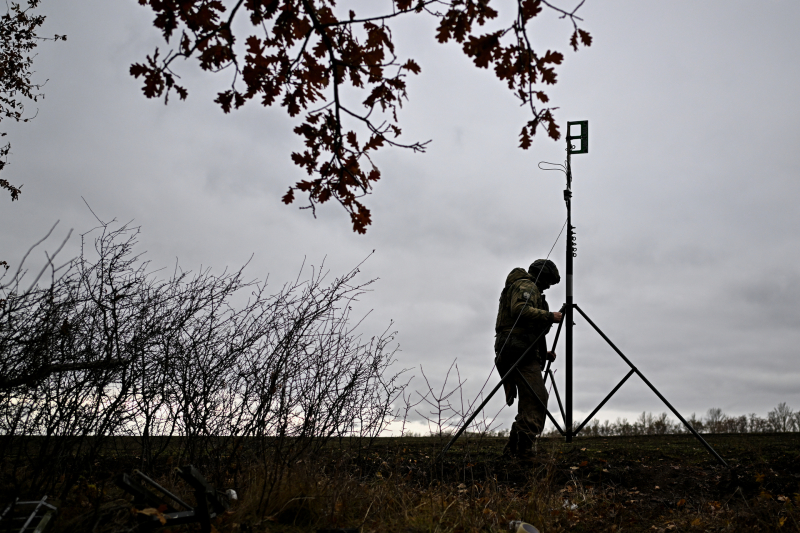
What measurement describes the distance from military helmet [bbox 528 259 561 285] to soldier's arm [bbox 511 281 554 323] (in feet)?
1.39

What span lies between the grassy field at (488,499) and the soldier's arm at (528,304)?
1.69m

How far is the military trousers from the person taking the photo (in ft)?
23.5

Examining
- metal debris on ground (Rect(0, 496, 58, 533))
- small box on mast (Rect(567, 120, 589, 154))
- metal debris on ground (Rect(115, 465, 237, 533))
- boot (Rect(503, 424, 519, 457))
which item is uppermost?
small box on mast (Rect(567, 120, 589, 154))

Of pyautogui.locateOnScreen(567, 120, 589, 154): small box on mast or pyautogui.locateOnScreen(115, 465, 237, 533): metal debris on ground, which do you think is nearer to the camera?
pyautogui.locateOnScreen(115, 465, 237, 533): metal debris on ground

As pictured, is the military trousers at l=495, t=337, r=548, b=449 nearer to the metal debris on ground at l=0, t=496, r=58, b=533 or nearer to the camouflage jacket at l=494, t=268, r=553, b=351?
the camouflage jacket at l=494, t=268, r=553, b=351

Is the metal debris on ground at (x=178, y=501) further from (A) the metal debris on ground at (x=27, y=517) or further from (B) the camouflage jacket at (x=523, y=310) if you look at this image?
(B) the camouflage jacket at (x=523, y=310)

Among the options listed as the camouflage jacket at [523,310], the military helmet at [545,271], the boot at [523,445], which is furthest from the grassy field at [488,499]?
the military helmet at [545,271]

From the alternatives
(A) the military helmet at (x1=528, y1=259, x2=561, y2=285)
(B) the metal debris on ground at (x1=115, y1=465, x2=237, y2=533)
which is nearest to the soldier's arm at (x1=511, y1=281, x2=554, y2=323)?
(A) the military helmet at (x1=528, y1=259, x2=561, y2=285)

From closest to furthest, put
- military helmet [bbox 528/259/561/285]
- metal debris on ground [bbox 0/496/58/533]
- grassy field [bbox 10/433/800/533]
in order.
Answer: metal debris on ground [bbox 0/496/58/533] < grassy field [bbox 10/433/800/533] < military helmet [bbox 528/259/561/285]

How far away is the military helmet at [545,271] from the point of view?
7.89 meters

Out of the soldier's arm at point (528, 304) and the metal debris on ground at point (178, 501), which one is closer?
the metal debris on ground at point (178, 501)

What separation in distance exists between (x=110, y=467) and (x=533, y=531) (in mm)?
3741

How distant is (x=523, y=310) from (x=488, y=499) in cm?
296

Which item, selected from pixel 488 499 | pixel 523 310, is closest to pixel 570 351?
pixel 523 310
